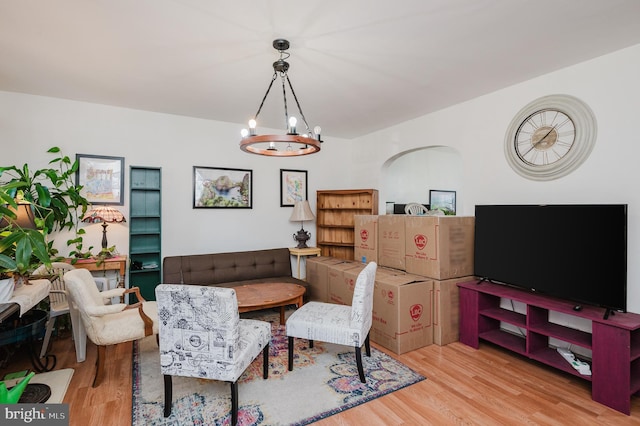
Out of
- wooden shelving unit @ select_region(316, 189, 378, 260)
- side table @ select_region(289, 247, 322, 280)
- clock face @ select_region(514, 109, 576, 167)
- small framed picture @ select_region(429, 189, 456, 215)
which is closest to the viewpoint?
clock face @ select_region(514, 109, 576, 167)

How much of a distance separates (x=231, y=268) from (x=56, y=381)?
2.11 metres

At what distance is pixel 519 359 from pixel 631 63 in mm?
2610

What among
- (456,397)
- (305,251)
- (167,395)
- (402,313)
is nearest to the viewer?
(167,395)

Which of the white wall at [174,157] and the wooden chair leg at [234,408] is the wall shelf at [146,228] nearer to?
the white wall at [174,157]

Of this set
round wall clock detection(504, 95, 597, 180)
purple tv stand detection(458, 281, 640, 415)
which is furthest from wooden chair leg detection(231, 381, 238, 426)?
round wall clock detection(504, 95, 597, 180)

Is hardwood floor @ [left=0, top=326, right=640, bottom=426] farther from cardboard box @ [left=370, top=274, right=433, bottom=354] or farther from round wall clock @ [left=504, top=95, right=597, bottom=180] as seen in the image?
round wall clock @ [left=504, top=95, right=597, bottom=180]

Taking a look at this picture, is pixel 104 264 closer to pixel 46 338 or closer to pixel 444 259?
pixel 46 338

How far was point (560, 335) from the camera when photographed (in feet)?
8.44

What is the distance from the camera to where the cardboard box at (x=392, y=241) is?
3676mm

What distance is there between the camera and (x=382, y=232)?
3.95 meters

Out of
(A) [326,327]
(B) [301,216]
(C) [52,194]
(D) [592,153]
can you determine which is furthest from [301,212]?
(D) [592,153]

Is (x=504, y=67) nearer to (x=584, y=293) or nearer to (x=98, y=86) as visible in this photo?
(x=584, y=293)

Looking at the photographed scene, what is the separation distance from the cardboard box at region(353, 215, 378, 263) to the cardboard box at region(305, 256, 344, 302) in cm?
32

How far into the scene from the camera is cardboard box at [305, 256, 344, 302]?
4227 mm
